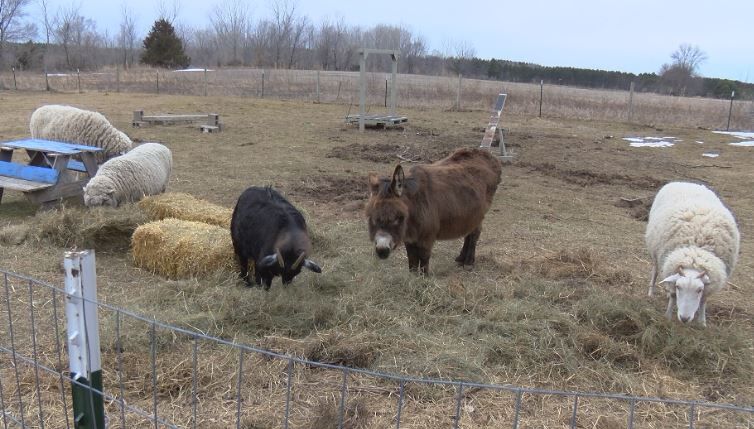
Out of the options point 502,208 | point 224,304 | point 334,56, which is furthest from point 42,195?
point 334,56

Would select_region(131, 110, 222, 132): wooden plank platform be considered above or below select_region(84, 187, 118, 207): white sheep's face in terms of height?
above

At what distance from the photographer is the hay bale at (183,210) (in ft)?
24.2

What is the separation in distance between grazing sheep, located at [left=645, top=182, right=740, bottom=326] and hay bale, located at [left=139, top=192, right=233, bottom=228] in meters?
5.09

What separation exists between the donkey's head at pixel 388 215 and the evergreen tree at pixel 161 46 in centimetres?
5230

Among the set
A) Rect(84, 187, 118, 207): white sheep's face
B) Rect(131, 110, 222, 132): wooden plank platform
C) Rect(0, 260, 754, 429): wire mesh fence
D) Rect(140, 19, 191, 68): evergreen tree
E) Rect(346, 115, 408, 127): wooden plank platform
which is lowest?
Rect(0, 260, 754, 429): wire mesh fence

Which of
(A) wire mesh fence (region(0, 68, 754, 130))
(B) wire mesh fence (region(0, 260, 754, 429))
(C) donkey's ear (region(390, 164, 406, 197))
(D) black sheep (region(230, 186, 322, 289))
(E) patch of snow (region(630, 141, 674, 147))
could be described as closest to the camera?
(B) wire mesh fence (region(0, 260, 754, 429))

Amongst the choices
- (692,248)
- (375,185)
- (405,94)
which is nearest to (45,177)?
(375,185)

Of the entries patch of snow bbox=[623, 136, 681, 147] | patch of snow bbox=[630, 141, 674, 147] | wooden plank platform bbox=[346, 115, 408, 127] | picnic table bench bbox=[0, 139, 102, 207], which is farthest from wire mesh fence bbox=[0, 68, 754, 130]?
picnic table bench bbox=[0, 139, 102, 207]

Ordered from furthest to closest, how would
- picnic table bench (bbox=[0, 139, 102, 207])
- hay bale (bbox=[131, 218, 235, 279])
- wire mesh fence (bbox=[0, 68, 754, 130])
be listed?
wire mesh fence (bbox=[0, 68, 754, 130]) → picnic table bench (bbox=[0, 139, 102, 207]) → hay bale (bbox=[131, 218, 235, 279])

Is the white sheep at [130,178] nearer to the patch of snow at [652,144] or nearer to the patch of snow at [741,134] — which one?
the patch of snow at [652,144]

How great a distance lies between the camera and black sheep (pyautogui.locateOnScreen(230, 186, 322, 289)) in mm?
5278

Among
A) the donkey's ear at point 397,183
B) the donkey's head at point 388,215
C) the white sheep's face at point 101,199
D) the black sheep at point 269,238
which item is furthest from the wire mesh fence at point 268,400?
the white sheep's face at point 101,199

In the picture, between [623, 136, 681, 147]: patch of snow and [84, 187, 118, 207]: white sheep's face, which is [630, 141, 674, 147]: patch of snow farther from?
[84, 187, 118, 207]: white sheep's face

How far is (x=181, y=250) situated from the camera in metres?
6.18
